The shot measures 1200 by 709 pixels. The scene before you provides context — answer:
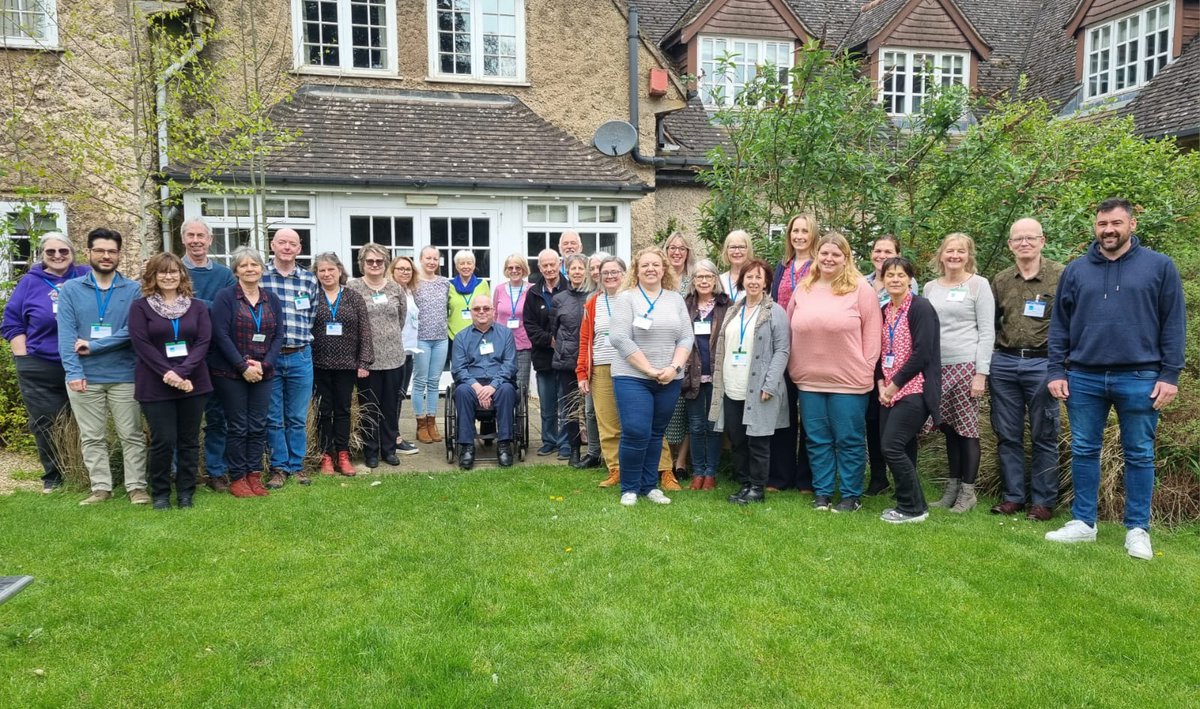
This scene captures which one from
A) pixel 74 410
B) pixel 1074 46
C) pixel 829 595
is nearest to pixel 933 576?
pixel 829 595

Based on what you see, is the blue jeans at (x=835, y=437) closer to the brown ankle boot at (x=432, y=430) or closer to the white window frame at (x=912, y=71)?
the brown ankle boot at (x=432, y=430)

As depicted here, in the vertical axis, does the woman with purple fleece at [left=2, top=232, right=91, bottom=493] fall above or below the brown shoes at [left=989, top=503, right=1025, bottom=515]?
above

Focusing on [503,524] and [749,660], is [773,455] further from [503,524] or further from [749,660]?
[749,660]

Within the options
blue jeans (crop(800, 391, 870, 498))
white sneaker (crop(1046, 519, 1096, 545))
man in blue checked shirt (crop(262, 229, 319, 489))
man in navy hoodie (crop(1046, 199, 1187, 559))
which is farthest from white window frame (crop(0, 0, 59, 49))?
white sneaker (crop(1046, 519, 1096, 545))

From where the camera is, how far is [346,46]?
12.7 m

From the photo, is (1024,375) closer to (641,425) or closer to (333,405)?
(641,425)

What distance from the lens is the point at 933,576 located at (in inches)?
187

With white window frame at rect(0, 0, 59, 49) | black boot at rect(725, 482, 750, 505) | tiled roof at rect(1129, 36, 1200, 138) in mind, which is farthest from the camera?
tiled roof at rect(1129, 36, 1200, 138)

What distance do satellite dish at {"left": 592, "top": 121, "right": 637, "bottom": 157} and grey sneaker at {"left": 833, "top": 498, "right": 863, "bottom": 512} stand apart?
26.0 feet

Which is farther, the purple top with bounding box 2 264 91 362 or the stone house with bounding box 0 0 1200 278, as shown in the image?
the stone house with bounding box 0 0 1200 278

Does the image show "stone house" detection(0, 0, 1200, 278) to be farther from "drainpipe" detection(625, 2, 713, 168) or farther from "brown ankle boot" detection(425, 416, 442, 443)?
"brown ankle boot" detection(425, 416, 442, 443)

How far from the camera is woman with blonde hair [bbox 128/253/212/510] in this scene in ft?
19.3

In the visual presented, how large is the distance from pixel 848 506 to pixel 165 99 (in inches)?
335

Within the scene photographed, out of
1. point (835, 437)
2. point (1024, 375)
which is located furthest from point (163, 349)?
point (1024, 375)
